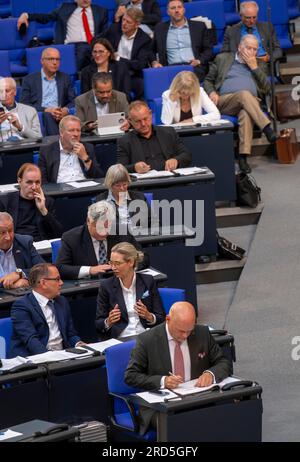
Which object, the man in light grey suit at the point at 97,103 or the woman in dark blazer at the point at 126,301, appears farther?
the man in light grey suit at the point at 97,103

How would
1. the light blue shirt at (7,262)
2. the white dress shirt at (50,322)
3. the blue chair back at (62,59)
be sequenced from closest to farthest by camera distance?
the white dress shirt at (50,322) < the light blue shirt at (7,262) < the blue chair back at (62,59)

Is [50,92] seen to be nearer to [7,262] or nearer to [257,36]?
[257,36]

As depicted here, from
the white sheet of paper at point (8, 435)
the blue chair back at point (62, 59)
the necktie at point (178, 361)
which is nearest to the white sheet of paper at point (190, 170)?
the blue chair back at point (62, 59)

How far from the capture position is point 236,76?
11758 millimetres

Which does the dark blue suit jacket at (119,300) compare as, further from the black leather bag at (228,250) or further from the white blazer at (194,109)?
the white blazer at (194,109)

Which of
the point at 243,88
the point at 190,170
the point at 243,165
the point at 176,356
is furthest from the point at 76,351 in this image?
the point at 243,88

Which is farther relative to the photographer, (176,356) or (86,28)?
(86,28)

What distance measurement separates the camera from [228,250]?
10.1m

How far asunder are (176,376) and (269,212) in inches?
151

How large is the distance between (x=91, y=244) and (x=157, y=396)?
195 cm

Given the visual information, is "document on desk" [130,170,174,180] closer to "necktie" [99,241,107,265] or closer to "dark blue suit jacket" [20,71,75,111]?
"necktie" [99,241,107,265]

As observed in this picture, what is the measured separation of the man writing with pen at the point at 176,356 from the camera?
7230 mm

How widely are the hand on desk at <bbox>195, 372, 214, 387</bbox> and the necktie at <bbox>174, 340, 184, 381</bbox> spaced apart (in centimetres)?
20

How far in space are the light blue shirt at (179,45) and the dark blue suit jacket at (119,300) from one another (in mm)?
4734
